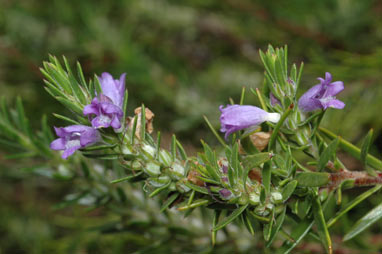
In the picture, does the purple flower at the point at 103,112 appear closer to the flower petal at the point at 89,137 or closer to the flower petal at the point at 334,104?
the flower petal at the point at 89,137

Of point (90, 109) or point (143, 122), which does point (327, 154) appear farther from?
point (90, 109)

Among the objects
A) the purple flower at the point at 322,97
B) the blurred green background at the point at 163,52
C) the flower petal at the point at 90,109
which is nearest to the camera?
the flower petal at the point at 90,109

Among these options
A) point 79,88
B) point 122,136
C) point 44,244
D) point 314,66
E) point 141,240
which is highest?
point 79,88

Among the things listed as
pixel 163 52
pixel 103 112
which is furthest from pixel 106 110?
pixel 163 52

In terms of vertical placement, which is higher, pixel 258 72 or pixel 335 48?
pixel 335 48

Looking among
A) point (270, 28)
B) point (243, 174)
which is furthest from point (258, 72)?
point (243, 174)

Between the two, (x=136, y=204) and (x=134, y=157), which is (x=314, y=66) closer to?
(x=136, y=204)

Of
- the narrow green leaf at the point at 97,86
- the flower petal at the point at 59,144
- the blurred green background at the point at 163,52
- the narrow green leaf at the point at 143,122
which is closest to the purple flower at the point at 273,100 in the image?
the narrow green leaf at the point at 143,122
